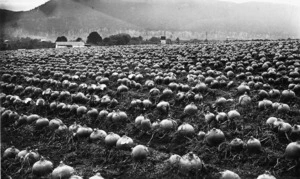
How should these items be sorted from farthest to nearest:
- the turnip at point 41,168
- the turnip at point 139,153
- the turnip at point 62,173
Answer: the turnip at point 139,153 < the turnip at point 41,168 < the turnip at point 62,173

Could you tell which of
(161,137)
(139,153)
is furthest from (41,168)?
(161,137)

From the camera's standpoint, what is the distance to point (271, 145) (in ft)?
17.6

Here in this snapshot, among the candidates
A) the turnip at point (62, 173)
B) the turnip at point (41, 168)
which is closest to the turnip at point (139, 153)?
the turnip at point (62, 173)

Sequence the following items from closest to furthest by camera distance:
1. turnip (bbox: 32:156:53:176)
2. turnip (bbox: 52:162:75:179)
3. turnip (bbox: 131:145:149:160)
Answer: turnip (bbox: 52:162:75:179), turnip (bbox: 32:156:53:176), turnip (bbox: 131:145:149:160)

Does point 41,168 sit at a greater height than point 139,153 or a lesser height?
lesser

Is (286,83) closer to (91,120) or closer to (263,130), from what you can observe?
(263,130)

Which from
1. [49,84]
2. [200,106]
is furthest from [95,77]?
[200,106]

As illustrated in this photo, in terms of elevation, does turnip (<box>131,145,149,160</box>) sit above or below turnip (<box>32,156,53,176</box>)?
above

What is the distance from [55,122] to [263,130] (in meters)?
4.66

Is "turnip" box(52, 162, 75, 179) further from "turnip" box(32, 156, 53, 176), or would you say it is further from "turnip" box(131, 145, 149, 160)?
"turnip" box(131, 145, 149, 160)

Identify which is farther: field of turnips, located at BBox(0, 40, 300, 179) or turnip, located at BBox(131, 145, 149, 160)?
turnip, located at BBox(131, 145, 149, 160)

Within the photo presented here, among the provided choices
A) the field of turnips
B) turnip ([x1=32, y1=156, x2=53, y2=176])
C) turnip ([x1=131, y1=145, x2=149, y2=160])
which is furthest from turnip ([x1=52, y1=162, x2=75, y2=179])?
turnip ([x1=131, y1=145, x2=149, y2=160])

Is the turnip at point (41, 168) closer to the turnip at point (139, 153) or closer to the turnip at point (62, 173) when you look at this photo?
the turnip at point (62, 173)

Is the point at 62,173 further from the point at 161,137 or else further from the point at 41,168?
the point at 161,137
